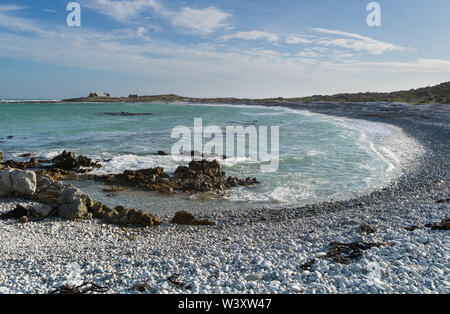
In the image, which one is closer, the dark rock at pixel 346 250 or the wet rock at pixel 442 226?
the dark rock at pixel 346 250

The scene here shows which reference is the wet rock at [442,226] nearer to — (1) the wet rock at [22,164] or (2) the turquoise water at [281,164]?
(2) the turquoise water at [281,164]

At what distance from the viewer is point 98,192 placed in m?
13.8

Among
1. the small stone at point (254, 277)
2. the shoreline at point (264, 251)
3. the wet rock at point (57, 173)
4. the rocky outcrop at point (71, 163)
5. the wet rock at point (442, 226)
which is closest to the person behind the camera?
the shoreline at point (264, 251)

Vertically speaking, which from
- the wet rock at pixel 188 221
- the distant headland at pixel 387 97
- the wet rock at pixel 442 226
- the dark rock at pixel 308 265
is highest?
the distant headland at pixel 387 97

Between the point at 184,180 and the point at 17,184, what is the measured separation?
6.59 m

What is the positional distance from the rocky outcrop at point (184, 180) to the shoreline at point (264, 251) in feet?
10.5

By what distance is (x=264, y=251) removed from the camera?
7465 millimetres

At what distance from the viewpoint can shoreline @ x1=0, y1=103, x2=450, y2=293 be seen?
573cm

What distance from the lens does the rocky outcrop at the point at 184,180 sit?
14.1 meters

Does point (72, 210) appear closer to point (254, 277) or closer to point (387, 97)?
point (254, 277)

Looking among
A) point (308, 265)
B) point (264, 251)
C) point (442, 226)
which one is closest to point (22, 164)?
point (264, 251)

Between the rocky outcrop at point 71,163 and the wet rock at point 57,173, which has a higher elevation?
the rocky outcrop at point 71,163

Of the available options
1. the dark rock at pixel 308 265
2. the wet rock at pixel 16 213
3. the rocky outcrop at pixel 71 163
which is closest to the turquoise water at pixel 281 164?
the rocky outcrop at pixel 71 163
